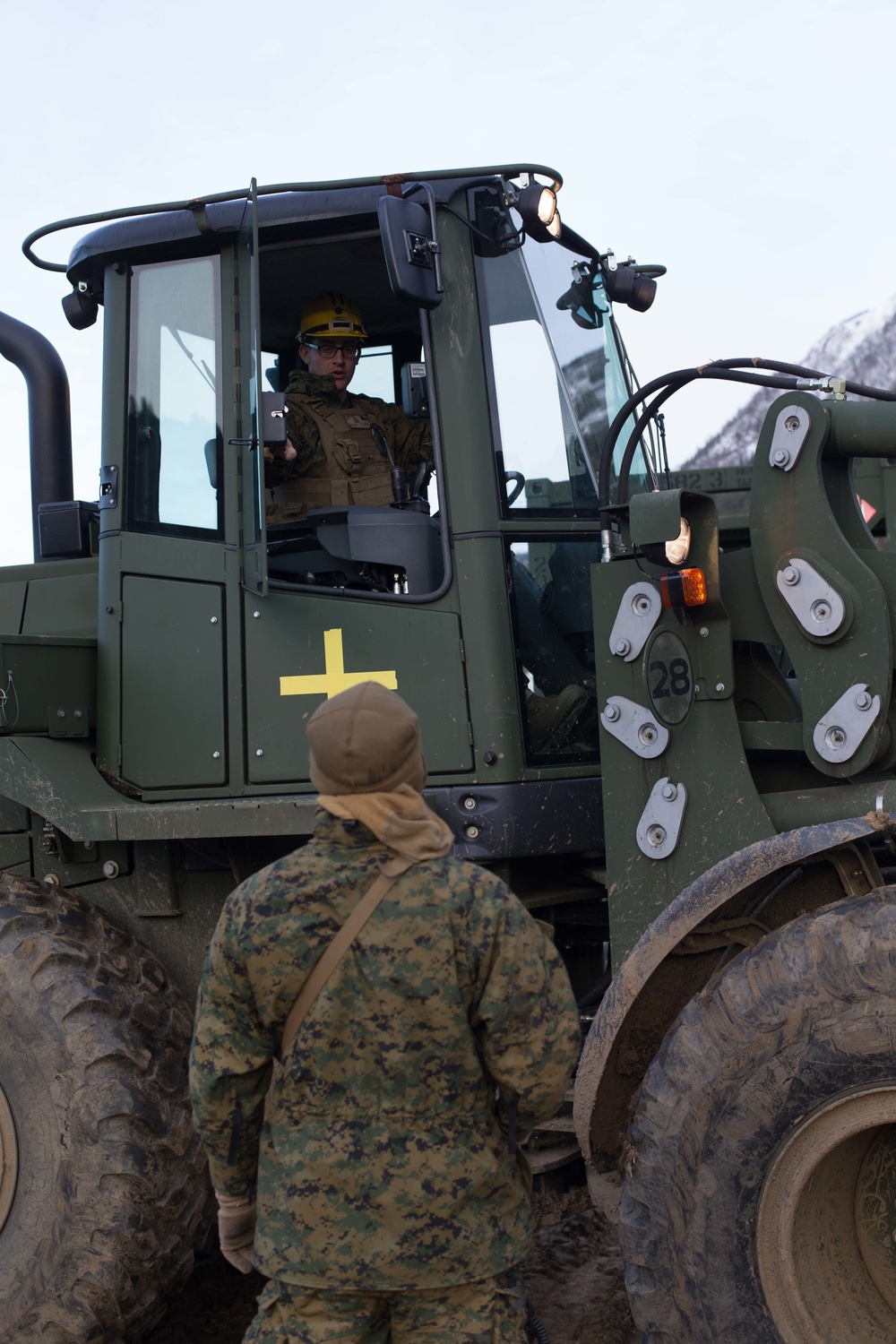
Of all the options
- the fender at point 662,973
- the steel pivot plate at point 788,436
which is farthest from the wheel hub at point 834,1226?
the steel pivot plate at point 788,436

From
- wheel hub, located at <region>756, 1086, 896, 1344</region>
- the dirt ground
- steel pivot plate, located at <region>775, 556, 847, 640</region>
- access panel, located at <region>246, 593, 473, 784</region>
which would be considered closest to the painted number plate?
steel pivot plate, located at <region>775, 556, 847, 640</region>

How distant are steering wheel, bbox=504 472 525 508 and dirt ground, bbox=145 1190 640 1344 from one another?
2.04 meters

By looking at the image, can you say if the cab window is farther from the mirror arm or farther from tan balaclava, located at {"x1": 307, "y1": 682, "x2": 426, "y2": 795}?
tan balaclava, located at {"x1": 307, "y1": 682, "x2": 426, "y2": 795}

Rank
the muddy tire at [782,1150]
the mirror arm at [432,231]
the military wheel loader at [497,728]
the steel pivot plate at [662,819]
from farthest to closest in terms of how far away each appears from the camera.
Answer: the mirror arm at [432,231], the steel pivot plate at [662,819], the military wheel loader at [497,728], the muddy tire at [782,1150]

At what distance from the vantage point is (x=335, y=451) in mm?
4176

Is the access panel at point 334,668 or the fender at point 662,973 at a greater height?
the access panel at point 334,668

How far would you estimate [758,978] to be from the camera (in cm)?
284

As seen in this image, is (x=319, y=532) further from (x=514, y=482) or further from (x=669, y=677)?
(x=669, y=677)

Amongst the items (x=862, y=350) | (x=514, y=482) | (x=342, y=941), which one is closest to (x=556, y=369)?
(x=514, y=482)

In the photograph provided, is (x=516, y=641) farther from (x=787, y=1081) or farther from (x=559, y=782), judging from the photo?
(x=787, y=1081)

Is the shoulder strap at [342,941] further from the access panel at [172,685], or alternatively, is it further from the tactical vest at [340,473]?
the tactical vest at [340,473]

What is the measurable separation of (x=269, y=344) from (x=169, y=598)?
1.37 meters

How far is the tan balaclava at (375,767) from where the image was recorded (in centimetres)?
228

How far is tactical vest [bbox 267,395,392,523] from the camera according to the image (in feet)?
13.5
